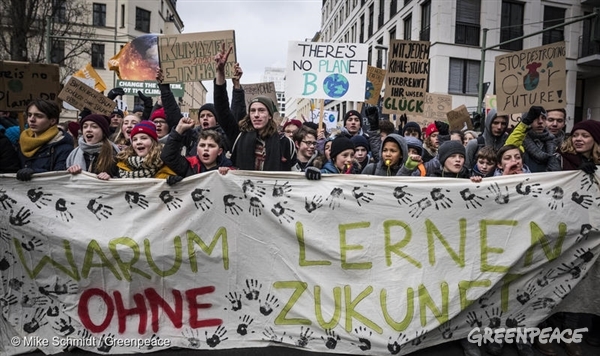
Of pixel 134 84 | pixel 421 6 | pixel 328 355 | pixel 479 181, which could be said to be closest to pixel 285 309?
pixel 328 355

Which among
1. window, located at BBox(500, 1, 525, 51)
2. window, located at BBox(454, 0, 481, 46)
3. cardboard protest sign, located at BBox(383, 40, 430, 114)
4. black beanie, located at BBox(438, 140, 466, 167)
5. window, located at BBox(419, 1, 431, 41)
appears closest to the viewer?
black beanie, located at BBox(438, 140, 466, 167)

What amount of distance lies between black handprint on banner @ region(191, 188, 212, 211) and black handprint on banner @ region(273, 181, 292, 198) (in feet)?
1.61

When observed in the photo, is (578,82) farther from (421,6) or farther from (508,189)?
(508,189)

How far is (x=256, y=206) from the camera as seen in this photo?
3297 millimetres

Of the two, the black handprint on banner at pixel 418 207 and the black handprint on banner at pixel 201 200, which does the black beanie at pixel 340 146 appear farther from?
A: the black handprint on banner at pixel 201 200

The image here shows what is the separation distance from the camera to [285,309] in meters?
3.22

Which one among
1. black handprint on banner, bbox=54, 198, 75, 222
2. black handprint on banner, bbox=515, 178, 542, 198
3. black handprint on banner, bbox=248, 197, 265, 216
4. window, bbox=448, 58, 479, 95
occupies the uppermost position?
window, bbox=448, 58, 479, 95

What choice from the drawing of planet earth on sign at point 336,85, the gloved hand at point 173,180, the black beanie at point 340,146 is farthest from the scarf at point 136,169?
the drawing of planet earth on sign at point 336,85

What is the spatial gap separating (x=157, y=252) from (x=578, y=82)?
26191 millimetres

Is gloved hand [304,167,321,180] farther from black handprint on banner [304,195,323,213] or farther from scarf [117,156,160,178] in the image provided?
scarf [117,156,160,178]

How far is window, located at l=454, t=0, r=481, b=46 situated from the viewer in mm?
20953

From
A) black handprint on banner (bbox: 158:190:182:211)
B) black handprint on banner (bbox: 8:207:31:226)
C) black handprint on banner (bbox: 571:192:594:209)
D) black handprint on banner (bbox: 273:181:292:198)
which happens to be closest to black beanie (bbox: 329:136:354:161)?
black handprint on banner (bbox: 273:181:292:198)

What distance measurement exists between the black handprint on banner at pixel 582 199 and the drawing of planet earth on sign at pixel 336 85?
12.4 ft

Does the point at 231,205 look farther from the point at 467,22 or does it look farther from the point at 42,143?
the point at 467,22
